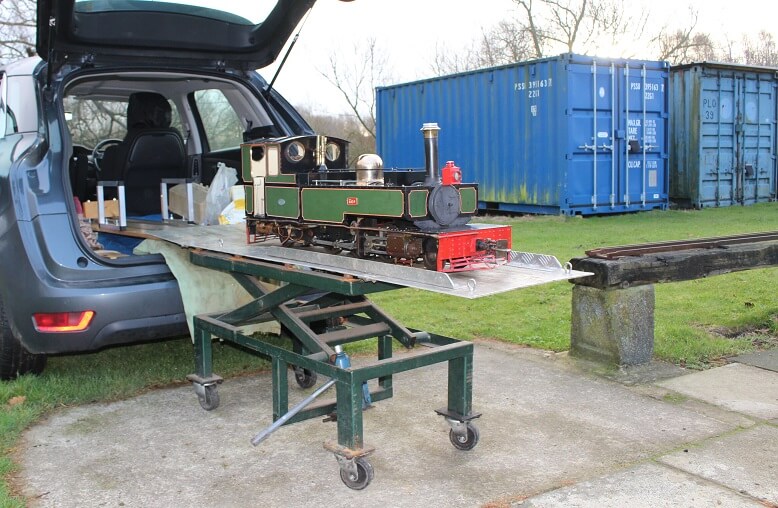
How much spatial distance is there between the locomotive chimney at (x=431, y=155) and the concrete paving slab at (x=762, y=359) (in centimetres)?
291

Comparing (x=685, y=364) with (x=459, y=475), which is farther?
(x=685, y=364)

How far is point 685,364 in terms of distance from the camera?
501cm

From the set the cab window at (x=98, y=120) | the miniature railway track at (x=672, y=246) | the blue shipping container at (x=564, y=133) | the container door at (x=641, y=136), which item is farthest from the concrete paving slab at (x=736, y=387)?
the container door at (x=641, y=136)

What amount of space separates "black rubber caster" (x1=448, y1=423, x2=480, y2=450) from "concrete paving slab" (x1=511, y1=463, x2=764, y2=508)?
0.56 metres

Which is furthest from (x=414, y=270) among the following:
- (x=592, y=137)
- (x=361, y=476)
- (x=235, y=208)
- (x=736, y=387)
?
(x=592, y=137)

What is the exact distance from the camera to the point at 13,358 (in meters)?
4.38

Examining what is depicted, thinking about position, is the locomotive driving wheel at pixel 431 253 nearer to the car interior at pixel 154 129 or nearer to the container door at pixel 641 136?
the car interior at pixel 154 129

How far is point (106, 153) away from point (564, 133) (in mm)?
9326

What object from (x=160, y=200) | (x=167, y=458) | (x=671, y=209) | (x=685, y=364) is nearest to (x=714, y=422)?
(x=685, y=364)

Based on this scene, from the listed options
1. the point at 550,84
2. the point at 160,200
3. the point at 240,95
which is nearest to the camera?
the point at 240,95

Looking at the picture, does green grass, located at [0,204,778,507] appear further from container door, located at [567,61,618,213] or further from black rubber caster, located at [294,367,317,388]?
container door, located at [567,61,618,213]

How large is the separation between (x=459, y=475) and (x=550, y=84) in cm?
1151

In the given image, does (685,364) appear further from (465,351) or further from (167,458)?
(167,458)

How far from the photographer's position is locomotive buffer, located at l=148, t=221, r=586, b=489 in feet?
10.4
